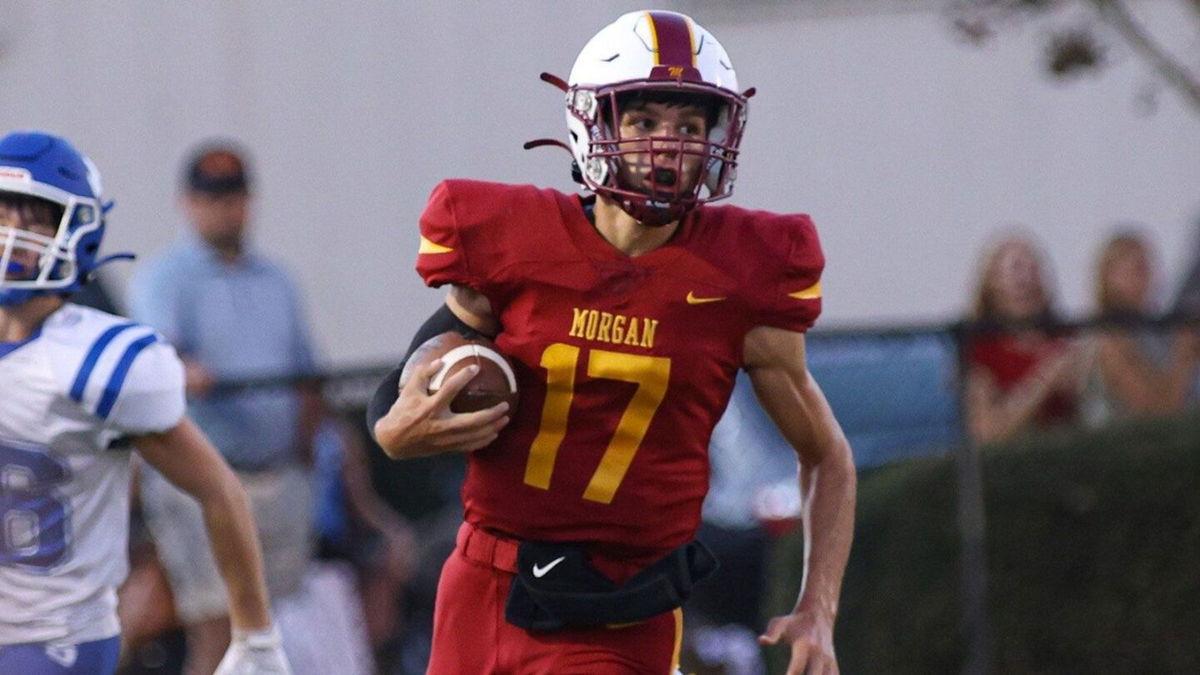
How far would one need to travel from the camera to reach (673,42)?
4.34 m

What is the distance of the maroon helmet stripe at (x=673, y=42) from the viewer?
4.32 meters

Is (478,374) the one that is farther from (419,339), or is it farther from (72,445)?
(72,445)

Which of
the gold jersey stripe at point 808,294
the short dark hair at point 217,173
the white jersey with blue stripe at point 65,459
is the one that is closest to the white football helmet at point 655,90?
the gold jersey stripe at point 808,294

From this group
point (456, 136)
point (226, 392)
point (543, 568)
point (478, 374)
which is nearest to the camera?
point (478, 374)

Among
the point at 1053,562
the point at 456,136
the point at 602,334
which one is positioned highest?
the point at 602,334

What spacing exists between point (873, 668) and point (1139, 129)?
5160 mm

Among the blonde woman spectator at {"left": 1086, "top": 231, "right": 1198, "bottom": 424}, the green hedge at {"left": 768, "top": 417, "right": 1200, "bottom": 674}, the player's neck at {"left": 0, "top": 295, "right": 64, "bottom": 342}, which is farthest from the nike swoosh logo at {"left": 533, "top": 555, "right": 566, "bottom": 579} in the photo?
the blonde woman spectator at {"left": 1086, "top": 231, "right": 1198, "bottom": 424}

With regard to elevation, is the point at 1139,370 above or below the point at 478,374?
below

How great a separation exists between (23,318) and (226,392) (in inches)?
97.9

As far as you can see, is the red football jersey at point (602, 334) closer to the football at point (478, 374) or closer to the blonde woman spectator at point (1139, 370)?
the football at point (478, 374)

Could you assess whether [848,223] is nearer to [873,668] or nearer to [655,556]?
[873,668]

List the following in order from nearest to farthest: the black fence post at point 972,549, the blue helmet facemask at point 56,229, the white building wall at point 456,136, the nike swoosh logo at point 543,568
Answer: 1. the nike swoosh logo at point 543,568
2. the blue helmet facemask at point 56,229
3. the black fence post at point 972,549
4. the white building wall at point 456,136

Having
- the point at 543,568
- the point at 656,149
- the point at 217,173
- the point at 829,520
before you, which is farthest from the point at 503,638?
the point at 217,173

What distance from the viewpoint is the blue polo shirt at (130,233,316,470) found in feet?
23.9
